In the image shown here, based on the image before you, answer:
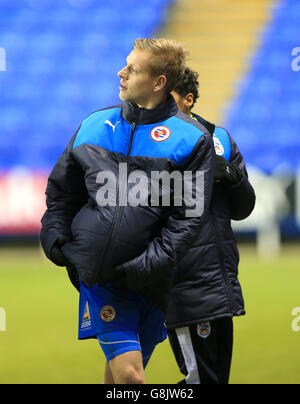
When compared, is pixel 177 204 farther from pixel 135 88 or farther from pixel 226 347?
pixel 226 347

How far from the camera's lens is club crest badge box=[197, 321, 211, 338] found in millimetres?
3309

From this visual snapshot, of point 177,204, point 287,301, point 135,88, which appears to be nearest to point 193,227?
point 177,204

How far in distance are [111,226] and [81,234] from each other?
0.50 ft

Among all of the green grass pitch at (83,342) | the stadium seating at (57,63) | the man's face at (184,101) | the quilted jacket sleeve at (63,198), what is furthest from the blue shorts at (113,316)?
the stadium seating at (57,63)

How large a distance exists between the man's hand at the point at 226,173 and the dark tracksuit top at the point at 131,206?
12.8 inches

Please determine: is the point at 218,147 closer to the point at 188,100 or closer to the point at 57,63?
the point at 188,100

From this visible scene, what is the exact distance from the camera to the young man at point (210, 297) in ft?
10.8

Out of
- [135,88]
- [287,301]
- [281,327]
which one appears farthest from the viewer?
[287,301]

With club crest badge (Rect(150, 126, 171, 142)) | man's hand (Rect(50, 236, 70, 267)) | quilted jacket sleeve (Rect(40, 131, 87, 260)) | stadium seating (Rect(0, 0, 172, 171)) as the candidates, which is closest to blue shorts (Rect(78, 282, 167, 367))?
man's hand (Rect(50, 236, 70, 267))

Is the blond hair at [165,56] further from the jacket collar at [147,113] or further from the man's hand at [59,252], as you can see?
the man's hand at [59,252]

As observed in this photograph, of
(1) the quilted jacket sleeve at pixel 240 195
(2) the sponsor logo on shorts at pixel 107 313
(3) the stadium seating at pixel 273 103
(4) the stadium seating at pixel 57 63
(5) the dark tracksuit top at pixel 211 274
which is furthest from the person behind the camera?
(4) the stadium seating at pixel 57 63

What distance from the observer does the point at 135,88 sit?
120 inches

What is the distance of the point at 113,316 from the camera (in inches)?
117

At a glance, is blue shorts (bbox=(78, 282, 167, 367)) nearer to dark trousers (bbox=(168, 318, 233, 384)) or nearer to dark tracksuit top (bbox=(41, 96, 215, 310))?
dark tracksuit top (bbox=(41, 96, 215, 310))
